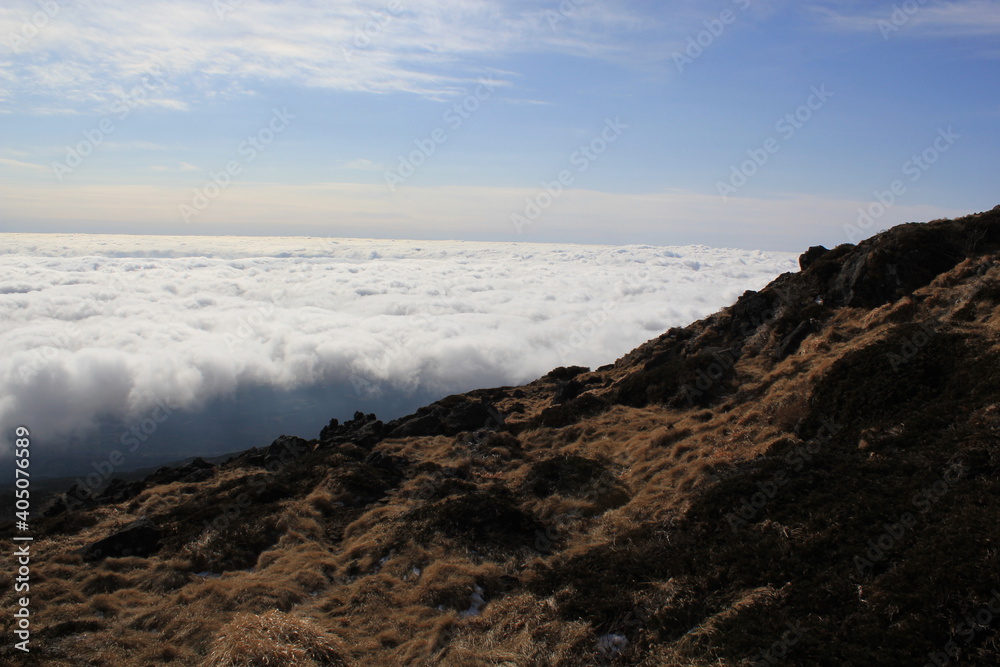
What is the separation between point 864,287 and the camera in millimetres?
24422

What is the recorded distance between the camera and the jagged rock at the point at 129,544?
15.7 m

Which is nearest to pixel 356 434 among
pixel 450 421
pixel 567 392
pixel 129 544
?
pixel 450 421

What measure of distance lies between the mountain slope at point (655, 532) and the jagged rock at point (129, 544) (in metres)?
0.08

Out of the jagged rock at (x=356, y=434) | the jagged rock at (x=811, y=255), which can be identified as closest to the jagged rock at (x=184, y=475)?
the jagged rock at (x=356, y=434)

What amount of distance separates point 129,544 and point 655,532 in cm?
1593

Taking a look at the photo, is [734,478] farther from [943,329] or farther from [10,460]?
[10,460]

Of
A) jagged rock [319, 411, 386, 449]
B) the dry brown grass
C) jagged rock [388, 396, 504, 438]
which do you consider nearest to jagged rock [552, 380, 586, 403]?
jagged rock [388, 396, 504, 438]

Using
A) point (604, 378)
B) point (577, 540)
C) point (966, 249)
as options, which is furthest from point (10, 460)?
point (966, 249)

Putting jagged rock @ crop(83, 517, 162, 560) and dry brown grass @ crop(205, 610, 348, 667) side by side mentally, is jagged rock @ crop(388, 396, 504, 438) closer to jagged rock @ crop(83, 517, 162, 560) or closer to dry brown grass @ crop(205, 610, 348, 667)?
jagged rock @ crop(83, 517, 162, 560)

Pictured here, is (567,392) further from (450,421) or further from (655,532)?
(655,532)

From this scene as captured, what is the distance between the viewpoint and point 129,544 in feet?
53.5

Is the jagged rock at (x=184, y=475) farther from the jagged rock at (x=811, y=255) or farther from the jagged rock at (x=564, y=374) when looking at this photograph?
the jagged rock at (x=811, y=255)

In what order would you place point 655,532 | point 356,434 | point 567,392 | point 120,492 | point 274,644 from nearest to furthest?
1. point 274,644
2. point 655,532
3. point 120,492
4. point 356,434
5. point 567,392

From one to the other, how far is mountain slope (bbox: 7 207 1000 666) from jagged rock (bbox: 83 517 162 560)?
80 mm
